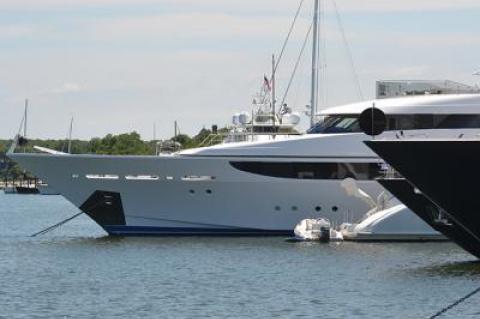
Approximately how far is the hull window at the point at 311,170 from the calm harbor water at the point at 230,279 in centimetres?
236

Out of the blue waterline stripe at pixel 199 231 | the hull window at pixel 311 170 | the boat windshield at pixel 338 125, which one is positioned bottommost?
the blue waterline stripe at pixel 199 231

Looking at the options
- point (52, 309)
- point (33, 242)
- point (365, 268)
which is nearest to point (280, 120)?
point (33, 242)

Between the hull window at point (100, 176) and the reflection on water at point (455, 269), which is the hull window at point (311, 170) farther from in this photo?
the reflection on water at point (455, 269)

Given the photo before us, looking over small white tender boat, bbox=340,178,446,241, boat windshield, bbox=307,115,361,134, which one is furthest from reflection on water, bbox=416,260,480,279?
boat windshield, bbox=307,115,361,134

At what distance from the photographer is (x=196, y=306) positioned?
1419 inches

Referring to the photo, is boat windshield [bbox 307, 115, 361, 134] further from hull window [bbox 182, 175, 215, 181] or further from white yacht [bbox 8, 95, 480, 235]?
hull window [bbox 182, 175, 215, 181]

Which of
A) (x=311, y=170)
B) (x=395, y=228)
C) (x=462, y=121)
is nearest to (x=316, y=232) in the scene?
(x=395, y=228)

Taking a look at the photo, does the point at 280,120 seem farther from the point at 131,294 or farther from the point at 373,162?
the point at 131,294

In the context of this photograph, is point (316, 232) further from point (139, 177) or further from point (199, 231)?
point (139, 177)

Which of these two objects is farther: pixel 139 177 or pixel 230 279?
pixel 139 177

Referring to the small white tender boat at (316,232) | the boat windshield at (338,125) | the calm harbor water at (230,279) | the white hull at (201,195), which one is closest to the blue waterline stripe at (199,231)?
the white hull at (201,195)

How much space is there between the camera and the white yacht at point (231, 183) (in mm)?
57094

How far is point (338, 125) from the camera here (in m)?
57.2

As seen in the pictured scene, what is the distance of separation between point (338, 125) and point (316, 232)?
175 inches
